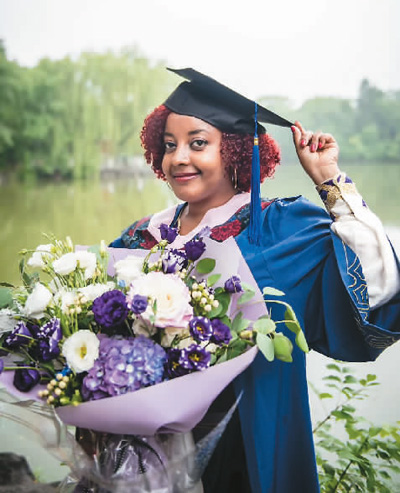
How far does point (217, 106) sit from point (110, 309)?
692 mm

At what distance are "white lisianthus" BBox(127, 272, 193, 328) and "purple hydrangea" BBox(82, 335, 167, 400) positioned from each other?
42 mm

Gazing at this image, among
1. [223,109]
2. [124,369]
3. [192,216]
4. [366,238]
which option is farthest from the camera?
[192,216]

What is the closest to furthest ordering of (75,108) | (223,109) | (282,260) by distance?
(282,260) → (223,109) → (75,108)

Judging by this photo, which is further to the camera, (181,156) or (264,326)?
(181,156)

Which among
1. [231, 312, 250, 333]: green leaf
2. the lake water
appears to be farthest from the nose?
the lake water

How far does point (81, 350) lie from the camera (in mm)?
630

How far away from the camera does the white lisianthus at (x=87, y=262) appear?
725 millimetres

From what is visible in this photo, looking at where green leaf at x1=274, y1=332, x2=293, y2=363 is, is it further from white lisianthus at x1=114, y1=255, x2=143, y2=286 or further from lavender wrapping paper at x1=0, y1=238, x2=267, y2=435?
white lisianthus at x1=114, y1=255, x2=143, y2=286

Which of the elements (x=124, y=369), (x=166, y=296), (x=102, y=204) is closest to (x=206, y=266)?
(x=166, y=296)

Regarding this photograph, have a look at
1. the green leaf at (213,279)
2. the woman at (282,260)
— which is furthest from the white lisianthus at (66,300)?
the woman at (282,260)

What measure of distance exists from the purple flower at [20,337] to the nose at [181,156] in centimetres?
60

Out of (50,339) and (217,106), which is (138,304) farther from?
(217,106)

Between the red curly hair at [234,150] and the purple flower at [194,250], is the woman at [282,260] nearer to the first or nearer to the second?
the red curly hair at [234,150]

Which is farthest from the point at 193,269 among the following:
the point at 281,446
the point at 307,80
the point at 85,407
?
the point at 307,80
